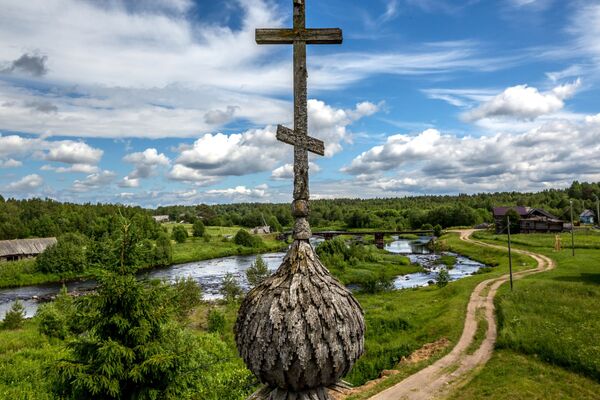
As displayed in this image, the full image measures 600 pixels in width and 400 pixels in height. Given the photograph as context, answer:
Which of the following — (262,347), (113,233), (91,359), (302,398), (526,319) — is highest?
(113,233)

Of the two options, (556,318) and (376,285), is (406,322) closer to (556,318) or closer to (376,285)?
(556,318)

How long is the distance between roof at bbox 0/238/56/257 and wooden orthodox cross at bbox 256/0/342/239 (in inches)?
3388

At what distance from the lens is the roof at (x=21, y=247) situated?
7619 cm

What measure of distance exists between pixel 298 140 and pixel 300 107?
1.22 feet

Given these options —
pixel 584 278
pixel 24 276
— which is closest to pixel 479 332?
pixel 584 278

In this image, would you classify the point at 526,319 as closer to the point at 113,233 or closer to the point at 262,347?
the point at 113,233

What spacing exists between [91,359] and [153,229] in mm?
90095

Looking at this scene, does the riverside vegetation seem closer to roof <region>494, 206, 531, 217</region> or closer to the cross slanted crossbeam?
the cross slanted crossbeam

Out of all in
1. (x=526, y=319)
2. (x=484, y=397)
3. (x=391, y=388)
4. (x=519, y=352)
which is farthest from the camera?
(x=526, y=319)

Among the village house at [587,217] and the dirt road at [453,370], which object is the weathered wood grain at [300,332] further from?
the village house at [587,217]

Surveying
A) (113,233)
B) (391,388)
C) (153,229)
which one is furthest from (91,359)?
(153,229)

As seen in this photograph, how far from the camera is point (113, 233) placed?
38.7 feet

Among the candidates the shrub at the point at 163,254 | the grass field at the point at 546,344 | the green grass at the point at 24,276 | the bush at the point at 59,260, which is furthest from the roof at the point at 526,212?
the green grass at the point at 24,276

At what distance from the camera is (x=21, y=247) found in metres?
78.7
